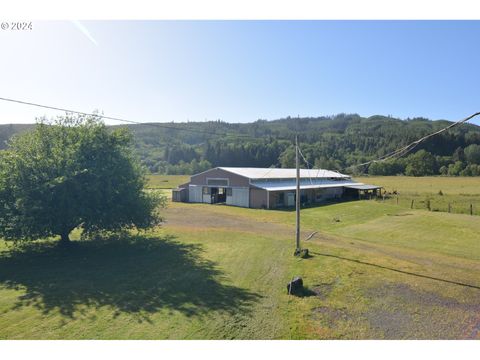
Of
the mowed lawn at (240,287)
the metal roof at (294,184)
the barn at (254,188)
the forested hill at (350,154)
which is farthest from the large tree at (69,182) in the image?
the forested hill at (350,154)

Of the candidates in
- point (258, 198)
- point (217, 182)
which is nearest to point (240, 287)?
point (258, 198)

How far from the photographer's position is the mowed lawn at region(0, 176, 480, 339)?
1023cm

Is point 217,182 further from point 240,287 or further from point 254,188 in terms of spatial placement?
point 240,287

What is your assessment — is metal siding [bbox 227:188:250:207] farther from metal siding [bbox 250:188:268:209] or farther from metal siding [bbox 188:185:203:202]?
metal siding [bbox 188:185:203:202]

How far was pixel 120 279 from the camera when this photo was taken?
582 inches

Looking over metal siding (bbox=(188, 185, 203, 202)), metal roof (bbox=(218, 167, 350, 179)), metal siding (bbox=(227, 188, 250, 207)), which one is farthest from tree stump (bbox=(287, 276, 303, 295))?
metal siding (bbox=(188, 185, 203, 202))

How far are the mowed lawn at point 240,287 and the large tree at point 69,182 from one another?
6.68 feet

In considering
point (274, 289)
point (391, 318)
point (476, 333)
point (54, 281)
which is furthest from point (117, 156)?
point (476, 333)

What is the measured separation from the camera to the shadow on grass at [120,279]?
472 inches

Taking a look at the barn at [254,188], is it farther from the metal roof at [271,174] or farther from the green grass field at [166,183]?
the green grass field at [166,183]

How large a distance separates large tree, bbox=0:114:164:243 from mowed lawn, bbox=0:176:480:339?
2.04 metres

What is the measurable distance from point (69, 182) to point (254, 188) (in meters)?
27.6

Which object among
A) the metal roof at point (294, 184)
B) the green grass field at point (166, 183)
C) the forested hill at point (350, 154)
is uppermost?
the forested hill at point (350, 154)

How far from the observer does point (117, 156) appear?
813 inches
